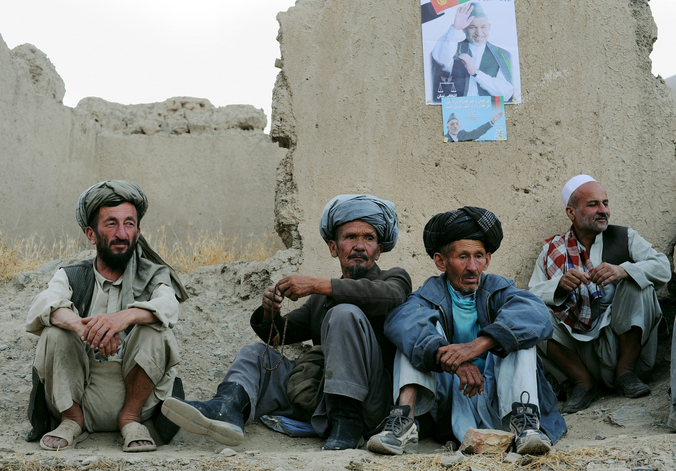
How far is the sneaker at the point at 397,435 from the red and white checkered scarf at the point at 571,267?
149cm

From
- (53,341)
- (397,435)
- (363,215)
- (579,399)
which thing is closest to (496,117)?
(363,215)

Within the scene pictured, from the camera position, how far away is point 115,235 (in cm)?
345

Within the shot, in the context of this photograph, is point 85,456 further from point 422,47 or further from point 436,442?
point 422,47

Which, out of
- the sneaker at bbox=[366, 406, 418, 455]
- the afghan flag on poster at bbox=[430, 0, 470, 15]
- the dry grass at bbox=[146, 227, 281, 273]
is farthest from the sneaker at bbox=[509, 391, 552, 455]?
the dry grass at bbox=[146, 227, 281, 273]

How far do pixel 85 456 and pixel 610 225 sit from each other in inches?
130

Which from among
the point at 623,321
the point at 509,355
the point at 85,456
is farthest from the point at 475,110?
the point at 85,456

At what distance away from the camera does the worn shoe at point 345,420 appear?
9.98 feet

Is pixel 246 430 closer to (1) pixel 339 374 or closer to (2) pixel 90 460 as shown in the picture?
(1) pixel 339 374

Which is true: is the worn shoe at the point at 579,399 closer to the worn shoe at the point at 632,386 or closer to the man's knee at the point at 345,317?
the worn shoe at the point at 632,386

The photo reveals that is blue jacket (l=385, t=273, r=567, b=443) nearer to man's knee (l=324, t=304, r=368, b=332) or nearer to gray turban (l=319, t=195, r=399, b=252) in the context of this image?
man's knee (l=324, t=304, r=368, b=332)

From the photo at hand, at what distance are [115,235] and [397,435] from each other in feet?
5.68

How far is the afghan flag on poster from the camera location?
15.9 feet

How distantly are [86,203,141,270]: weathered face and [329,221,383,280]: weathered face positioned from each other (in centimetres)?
109

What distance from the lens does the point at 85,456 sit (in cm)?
282
